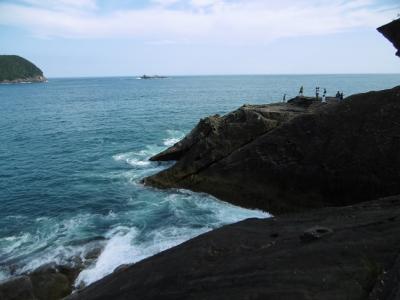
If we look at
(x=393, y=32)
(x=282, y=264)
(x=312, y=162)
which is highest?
(x=393, y=32)

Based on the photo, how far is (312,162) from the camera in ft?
101

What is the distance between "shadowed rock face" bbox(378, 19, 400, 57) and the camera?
23891mm

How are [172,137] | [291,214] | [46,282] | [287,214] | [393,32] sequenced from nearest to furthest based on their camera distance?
1. [46,282]
2. [291,214]
3. [287,214]
4. [393,32]
5. [172,137]

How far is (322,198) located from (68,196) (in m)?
22.3

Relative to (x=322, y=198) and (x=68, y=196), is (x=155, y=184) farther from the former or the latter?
(x=322, y=198)

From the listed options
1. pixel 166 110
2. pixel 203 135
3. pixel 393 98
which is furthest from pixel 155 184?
pixel 166 110

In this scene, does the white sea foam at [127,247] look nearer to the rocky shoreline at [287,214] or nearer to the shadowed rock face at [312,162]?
the rocky shoreline at [287,214]

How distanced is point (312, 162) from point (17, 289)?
22.3 meters

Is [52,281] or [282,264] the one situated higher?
[282,264]

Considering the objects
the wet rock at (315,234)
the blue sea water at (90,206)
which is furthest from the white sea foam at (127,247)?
the wet rock at (315,234)

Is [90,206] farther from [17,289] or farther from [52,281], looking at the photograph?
[17,289]

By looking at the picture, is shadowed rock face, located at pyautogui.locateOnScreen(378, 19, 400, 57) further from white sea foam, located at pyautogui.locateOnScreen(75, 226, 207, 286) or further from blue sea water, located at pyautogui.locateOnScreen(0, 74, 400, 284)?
white sea foam, located at pyautogui.locateOnScreen(75, 226, 207, 286)

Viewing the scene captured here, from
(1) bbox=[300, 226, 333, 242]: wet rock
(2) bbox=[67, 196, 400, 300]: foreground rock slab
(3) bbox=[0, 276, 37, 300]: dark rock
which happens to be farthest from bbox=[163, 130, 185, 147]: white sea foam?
(1) bbox=[300, 226, 333, 242]: wet rock

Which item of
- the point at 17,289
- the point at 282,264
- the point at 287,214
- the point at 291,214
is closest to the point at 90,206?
the point at 17,289
